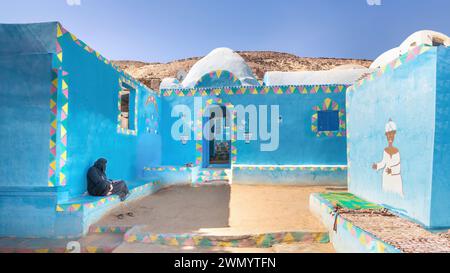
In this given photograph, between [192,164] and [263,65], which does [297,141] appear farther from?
[263,65]

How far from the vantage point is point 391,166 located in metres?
4.13

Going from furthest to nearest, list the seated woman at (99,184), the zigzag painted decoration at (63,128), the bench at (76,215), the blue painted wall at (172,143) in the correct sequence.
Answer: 1. the blue painted wall at (172,143)
2. the seated woman at (99,184)
3. the zigzag painted decoration at (63,128)
4. the bench at (76,215)


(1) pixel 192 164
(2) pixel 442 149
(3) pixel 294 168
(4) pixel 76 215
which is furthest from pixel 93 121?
(3) pixel 294 168

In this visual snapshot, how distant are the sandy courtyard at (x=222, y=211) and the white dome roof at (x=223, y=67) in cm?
513

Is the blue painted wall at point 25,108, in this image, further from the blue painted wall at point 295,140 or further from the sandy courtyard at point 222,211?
the blue painted wall at point 295,140

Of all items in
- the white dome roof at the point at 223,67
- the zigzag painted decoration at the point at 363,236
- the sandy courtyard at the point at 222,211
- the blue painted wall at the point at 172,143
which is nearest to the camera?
the zigzag painted decoration at the point at 363,236

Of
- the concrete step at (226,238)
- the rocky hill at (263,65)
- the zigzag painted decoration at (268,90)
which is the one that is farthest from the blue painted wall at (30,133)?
the rocky hill at (263,65)

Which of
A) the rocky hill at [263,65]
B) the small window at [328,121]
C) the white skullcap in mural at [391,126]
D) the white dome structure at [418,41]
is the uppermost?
the rocky hill at [263,65]

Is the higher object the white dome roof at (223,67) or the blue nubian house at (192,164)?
the white dome roof at (223,67)

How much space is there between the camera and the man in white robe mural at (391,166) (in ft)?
12.9

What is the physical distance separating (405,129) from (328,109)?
5404 millimetres

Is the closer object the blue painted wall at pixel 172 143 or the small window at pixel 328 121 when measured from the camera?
the small window at pixel 328 121
